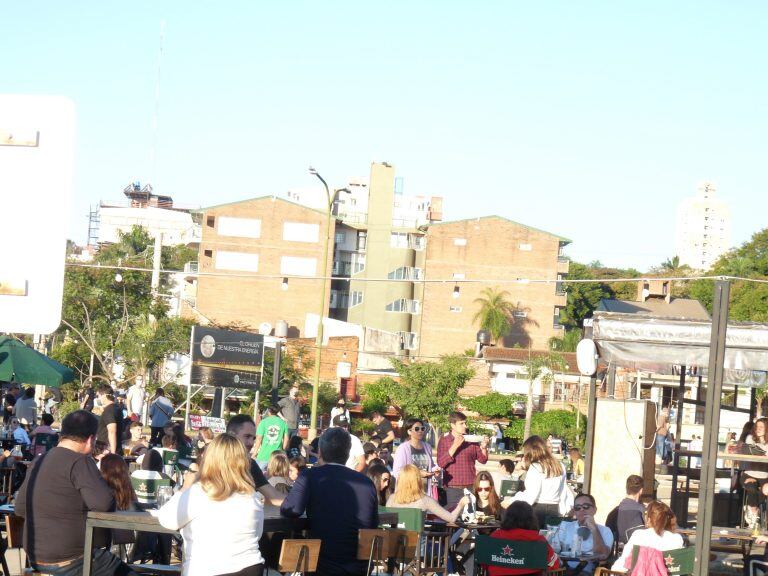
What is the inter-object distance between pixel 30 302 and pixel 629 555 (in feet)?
25.6

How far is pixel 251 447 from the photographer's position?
326 inches

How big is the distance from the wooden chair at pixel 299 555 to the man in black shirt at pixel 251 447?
40.5 inches

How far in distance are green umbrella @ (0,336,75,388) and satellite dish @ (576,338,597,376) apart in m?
11.1

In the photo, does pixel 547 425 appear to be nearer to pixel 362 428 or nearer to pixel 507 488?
pixel 362 428

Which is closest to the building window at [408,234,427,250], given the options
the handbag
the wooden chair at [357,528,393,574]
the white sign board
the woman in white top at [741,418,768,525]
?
the woman in white top at [741,418,768,525]

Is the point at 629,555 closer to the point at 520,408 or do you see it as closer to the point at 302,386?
the point at 302,386

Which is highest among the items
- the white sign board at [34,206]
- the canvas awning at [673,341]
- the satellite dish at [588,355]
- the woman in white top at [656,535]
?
the white sign board at [34,206]

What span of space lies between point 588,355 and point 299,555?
8.45 meters

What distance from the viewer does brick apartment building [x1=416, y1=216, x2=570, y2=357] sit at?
76000 millimetres

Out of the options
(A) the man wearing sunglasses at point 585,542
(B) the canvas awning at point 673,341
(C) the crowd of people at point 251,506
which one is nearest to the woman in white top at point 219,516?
(C) the crowd of people at point 251,506

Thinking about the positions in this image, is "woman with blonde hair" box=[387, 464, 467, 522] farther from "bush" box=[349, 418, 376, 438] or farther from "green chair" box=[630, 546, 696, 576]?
"bush" box=[349, 418, 376, 438]

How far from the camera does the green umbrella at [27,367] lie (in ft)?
67.4

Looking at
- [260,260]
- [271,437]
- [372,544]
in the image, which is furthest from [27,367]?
[260,260]

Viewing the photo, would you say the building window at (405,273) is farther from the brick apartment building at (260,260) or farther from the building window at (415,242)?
the brick apartment building at (260,260)
